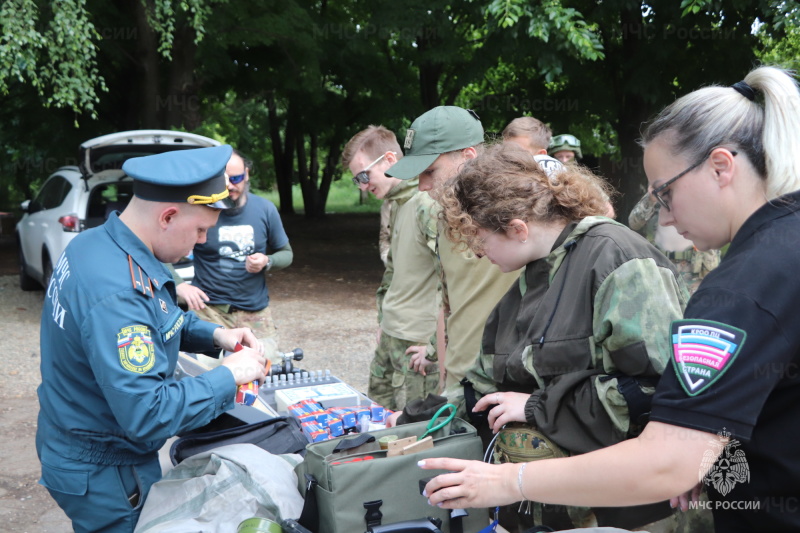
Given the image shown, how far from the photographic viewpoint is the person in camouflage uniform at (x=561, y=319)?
5.79 feet

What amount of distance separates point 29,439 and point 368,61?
358 inches

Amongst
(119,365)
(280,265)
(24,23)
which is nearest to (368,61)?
(24,23)

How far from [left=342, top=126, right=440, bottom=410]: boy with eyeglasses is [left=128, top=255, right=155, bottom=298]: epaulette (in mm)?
1692

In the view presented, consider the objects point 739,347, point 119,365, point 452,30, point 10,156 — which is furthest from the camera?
point 10,156

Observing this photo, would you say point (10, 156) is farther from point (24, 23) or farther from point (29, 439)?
point (29, 439)

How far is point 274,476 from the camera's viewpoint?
2.03 meters

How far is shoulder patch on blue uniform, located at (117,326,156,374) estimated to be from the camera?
6.38ft

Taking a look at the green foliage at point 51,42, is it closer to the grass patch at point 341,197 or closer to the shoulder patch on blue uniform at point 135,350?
the shoulder patch on blue uniform at point 135,350

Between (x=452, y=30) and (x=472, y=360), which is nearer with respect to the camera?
(x=472, y=360)

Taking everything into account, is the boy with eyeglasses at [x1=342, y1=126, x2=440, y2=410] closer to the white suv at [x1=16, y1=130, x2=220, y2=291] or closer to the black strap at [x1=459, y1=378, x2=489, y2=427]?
the black strap at [x1=459, y1=378, x2=489, y2=427]

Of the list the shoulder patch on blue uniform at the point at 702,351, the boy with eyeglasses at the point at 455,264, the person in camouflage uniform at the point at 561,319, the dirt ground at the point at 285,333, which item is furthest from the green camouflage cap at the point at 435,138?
the dirt ground at the point at 285,333

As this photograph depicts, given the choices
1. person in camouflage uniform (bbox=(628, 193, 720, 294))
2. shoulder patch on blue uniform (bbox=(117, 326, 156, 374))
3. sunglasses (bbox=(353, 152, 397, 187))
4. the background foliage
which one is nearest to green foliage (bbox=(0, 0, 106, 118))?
the background foliage

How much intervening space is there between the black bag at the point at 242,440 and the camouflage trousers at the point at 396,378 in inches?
55.2

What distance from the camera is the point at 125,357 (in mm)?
1941
